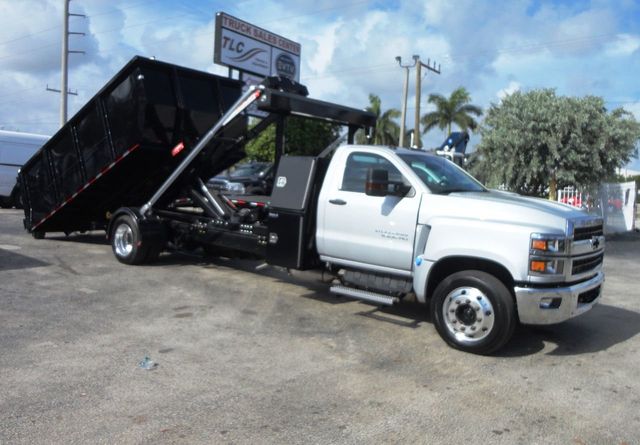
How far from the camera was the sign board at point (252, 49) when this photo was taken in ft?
72.9

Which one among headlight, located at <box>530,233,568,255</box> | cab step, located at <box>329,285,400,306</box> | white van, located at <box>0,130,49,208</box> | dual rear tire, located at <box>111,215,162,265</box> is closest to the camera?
headlight, located at <box>530,233,568,255</box>

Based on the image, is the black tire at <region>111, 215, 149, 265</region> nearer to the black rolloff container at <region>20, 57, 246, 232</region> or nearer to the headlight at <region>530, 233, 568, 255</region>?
the black rolloff container at <region>20, 57, 246, 232</region>

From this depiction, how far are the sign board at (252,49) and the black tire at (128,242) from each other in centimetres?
1207

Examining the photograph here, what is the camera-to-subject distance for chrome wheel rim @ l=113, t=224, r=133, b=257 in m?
9.94

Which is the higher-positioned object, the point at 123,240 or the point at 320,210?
the point at 320,210

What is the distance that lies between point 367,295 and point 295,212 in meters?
1.41

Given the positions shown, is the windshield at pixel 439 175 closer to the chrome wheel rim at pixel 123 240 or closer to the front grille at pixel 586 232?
the front grille at pixel 586 232

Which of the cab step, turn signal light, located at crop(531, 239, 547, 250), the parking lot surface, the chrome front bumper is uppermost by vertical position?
turn signal light, located at crop(531, 239, 547, 250)

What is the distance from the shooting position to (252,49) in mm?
23500

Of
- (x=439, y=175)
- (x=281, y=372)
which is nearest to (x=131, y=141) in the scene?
(x=439, y=175)

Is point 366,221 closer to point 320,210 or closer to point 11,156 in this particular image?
point 320,210

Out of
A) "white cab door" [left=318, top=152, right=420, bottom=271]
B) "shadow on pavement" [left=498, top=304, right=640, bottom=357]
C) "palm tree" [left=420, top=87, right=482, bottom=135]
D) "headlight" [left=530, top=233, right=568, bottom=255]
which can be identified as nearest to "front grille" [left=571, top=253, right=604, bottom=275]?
"headlight" [left=530, top=233, right=568, bottom=255]

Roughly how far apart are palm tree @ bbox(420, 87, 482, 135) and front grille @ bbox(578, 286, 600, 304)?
4442 cm

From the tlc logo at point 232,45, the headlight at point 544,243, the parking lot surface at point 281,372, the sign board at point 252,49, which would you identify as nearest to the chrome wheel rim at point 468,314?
the parking lot surface at point 281,372
